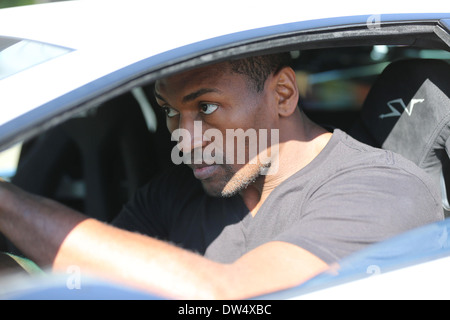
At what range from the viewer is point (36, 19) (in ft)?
4.67

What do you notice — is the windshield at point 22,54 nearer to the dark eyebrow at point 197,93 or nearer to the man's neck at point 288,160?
the dark eyebrow at point 197,93

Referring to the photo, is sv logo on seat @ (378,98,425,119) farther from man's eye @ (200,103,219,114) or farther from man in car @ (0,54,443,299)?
man's eye @ (200,103,219,114)

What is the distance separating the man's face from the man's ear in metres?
0.06

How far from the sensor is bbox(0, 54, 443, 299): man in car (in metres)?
1.26

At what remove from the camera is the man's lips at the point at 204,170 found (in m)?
1.76

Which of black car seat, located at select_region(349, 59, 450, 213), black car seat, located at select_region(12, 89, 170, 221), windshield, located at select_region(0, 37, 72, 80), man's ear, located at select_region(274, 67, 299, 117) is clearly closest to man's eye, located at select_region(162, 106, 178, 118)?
man's ear, located at select_region(274, 67, 299, 117)

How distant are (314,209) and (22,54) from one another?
2.63 feet

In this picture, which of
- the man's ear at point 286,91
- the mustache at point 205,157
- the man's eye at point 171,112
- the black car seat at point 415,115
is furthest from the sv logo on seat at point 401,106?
the man's eye at point 171,112

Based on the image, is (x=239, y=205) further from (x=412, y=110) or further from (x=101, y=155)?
(x=101, y=155)

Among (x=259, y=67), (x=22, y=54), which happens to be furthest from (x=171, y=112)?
(x=22, y=54)

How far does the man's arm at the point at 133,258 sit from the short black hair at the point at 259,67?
60 centimetres

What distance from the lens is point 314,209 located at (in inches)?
59.0
